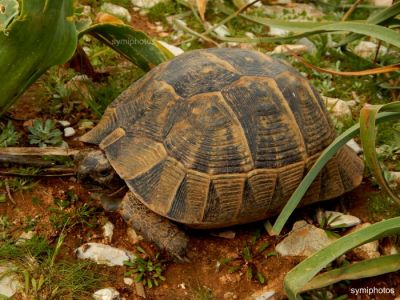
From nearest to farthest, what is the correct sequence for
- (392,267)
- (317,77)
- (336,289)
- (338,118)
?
1. (392,267)
2. (336,289)
3. (338,118)
4. (317,77)

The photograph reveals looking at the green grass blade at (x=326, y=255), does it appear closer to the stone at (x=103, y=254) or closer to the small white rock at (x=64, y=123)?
the stone at (x=103, y=254)

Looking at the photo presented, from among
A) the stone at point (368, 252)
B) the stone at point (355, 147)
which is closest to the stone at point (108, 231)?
the stone at point (368, 252)

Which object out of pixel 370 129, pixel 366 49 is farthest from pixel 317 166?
pixel 366 49

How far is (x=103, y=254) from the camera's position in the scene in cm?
239

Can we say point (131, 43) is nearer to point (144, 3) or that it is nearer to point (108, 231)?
point (108, 231)

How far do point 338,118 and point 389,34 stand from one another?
3.63ft

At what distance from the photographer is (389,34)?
88.8 inches

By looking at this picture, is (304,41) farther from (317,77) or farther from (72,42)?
(72,42)

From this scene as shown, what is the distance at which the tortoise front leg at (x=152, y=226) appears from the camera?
240cm

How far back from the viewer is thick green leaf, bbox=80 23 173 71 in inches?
111

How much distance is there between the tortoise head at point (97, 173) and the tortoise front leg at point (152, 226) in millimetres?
116

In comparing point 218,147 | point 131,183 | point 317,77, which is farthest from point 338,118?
point 131,183

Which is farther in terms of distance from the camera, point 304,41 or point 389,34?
point 304,41

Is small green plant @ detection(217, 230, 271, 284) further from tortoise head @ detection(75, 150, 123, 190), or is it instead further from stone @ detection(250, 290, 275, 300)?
tortoise head @ detection(75, 150, 123, 190)
